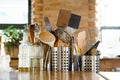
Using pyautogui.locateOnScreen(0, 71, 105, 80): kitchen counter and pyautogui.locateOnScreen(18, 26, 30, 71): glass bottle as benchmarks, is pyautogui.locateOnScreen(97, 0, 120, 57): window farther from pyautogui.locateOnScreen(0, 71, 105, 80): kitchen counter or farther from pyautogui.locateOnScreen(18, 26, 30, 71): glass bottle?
pyautogui.locateOnScreen(0, 71, 105, 80): kitchen counter

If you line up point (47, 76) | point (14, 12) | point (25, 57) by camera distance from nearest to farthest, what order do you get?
point (47, 76)
point (25, 57)
point (14, 12)

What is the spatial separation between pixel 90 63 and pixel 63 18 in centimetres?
37

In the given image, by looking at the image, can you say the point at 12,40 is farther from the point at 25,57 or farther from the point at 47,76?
the point at 47,76

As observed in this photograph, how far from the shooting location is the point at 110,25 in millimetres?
4957

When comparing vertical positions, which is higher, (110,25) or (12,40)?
(110,25)

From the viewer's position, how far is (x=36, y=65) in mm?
1832

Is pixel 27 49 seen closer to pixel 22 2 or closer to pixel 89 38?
pixel 89 38

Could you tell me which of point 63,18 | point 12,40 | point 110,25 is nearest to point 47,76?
point 63,18

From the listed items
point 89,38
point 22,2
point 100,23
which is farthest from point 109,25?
point 89,38

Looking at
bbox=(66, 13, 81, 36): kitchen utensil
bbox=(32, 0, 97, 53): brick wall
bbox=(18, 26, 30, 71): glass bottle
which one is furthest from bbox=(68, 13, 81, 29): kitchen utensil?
bbox=(32, 0, 97, 53): brick wall

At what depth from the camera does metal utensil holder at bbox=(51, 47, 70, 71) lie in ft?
6.10

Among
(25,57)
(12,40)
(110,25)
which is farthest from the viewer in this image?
(110,25)

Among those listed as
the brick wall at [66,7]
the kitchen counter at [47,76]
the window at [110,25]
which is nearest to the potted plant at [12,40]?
the brick wall at [66,7]

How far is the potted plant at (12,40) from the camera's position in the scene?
4314 millimetres
